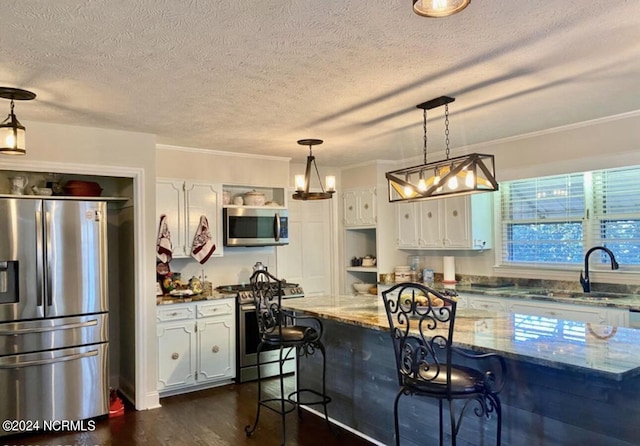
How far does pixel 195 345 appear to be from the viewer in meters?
4.71

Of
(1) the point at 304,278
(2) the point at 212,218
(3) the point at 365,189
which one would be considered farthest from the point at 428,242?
(2) the point at 212,218

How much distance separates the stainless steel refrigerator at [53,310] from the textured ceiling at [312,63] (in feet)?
2.61

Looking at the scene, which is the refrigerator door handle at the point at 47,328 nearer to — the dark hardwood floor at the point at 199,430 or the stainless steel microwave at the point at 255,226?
the dark hardwood floor at the point at 199,430

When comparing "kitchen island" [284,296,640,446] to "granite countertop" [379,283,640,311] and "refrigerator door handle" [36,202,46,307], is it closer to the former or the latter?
"granite countertop" [379,283,640,311]

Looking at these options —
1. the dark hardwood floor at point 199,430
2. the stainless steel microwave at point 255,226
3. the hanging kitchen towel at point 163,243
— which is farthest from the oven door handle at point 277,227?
the dark hardwood floor at point 199,430

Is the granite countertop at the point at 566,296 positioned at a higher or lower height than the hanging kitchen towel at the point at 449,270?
lower

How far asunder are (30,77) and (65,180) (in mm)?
1993

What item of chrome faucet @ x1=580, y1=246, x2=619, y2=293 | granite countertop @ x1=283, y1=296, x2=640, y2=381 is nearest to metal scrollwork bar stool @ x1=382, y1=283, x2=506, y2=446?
granite countertop @ x1=283, y1=296, x2=640, y2=381

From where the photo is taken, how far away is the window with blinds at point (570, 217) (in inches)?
167

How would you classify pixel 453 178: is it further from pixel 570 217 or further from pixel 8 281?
pixel 8 281

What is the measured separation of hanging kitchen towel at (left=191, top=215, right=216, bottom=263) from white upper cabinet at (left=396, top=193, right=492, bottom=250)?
237 cm

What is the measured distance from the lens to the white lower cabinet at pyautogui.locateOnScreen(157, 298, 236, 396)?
14.9 feet

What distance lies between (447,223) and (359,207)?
4.18 feet

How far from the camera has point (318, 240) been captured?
6.39m
